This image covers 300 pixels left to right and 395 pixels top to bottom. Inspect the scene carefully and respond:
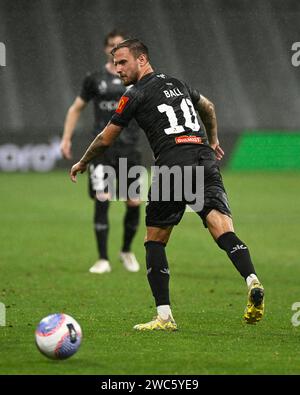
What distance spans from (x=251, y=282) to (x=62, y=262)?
5.15m

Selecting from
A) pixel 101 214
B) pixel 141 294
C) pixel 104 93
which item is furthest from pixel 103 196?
pixel 141 294

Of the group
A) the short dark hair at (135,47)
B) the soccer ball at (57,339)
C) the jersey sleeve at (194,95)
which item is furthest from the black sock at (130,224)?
the soccer ball at (57,339)

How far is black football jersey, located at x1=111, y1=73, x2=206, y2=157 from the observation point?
682cm

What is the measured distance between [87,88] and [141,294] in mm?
2934

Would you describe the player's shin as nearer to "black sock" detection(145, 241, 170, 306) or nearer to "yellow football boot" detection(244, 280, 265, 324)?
"black sock" detection(145, 241, 170, 306)

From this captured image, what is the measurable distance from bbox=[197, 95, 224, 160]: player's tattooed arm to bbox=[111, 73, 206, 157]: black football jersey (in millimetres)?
366

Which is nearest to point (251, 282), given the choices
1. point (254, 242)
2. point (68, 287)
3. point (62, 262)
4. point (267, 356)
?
point (267, 356)

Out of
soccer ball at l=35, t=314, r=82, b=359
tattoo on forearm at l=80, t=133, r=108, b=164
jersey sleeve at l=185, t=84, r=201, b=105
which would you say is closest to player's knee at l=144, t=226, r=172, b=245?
tattoo on forearm at l=80, t=133, r=108, b=164

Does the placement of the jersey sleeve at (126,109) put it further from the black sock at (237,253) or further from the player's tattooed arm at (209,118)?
the black sock at (237,253)

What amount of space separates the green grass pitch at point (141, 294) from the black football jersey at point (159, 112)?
1396mm

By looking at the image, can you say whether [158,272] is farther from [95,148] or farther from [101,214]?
[101,214]

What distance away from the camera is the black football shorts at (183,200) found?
22.1ft

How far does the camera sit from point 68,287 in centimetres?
925

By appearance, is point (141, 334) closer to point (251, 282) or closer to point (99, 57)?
point (251, 282)
